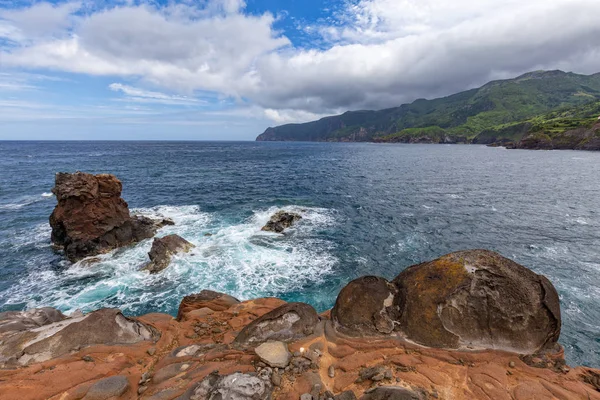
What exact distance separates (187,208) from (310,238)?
2537cm

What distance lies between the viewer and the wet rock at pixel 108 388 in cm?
847

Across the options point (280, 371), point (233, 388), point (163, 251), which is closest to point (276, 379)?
point (280, 371)

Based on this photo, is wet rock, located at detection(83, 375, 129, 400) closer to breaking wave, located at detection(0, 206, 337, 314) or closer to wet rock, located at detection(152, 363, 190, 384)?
wet rock, located at detection(152, 363, 190, 384)

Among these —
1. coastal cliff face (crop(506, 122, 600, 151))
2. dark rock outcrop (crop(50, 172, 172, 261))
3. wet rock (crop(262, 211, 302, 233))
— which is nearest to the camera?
dark rock outcrop (crop(50, 172, 172, 261))

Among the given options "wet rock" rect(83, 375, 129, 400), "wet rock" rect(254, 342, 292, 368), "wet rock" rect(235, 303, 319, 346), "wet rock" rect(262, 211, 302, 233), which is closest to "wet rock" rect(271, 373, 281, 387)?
"wet rock" rect(254, 342, 292, 368)

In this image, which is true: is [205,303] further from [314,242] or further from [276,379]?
[314,242]

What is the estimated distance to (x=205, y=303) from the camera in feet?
54.5

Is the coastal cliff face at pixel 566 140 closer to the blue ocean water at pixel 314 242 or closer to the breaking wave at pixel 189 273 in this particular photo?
the blue ocean water at pixel 314 242

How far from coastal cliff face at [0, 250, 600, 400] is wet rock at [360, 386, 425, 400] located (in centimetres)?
3

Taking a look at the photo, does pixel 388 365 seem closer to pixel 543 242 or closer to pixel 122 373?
pixel 122 373

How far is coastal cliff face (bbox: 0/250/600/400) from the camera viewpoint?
27.9 feet

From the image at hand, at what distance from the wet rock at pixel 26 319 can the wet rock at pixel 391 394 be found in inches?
640

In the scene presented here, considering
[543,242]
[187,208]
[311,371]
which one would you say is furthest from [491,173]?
[311,371]

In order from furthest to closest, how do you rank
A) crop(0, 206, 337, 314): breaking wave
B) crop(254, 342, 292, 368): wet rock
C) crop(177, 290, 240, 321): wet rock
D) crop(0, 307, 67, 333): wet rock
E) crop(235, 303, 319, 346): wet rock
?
crop(0, 206, 337, 314): breaking wave, crop(177, 290, 240, 321): wet rock, crop(0, 307, 67, 333): wet rock, crop(235, 303, 319, 346): wet rock, crop(254, 342, 292, 368): wet rock
